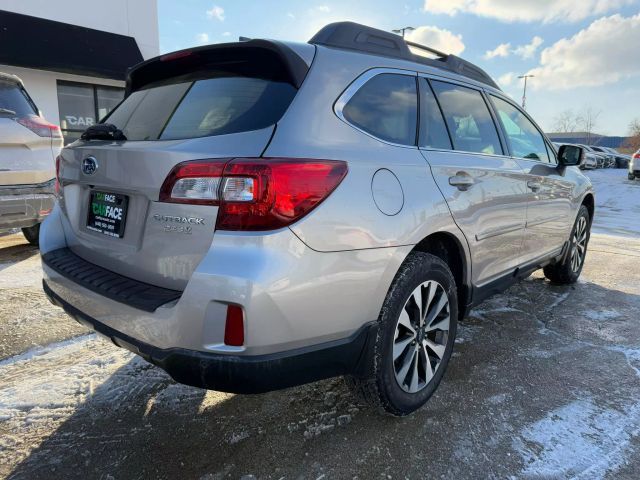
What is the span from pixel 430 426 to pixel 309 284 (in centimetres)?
118

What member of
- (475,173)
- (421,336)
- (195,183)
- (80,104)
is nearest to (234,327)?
(195,183)

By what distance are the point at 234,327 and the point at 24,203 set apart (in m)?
4.15

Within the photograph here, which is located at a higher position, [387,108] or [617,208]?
[387,108]

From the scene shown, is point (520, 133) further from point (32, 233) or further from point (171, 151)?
point (32, 233)

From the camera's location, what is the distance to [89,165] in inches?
90.4

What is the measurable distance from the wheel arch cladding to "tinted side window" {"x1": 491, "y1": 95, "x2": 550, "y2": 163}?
119 cm

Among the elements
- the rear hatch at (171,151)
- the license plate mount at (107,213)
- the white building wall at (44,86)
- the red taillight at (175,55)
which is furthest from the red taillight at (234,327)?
the white building wall at (44,86)

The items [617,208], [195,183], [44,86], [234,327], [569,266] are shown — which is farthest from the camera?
[617,208]

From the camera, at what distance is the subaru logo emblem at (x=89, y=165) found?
225cm

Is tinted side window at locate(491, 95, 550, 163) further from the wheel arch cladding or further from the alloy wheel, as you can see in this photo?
the alloy wheel

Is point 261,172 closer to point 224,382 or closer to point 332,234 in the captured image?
point 332,234

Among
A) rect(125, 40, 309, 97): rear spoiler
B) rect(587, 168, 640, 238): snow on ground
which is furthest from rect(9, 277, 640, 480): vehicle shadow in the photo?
rect(587, 168, 640, 238): snow on ground

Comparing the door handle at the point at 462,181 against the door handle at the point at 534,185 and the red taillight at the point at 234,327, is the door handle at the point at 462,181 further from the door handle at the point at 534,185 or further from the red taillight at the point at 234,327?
the red taillight at the point at 234,327

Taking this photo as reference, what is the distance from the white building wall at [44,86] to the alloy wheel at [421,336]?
42.2ft
